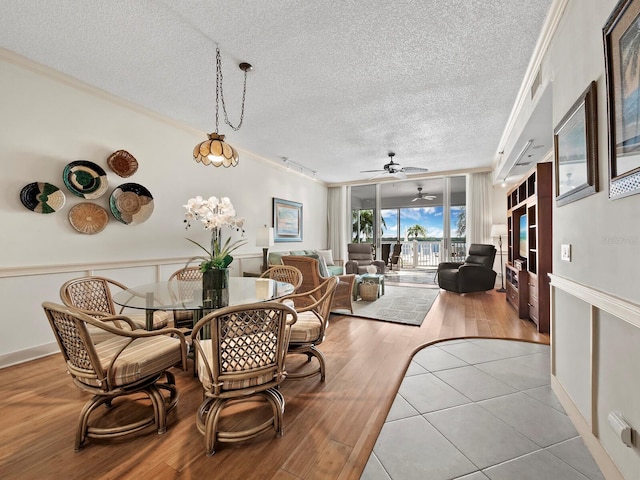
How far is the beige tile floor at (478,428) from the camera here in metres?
1.46

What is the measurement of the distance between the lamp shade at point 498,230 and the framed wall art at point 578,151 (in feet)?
14.9

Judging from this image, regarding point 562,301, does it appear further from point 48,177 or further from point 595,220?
point 48,177

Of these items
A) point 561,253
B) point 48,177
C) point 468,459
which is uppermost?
point 48,177

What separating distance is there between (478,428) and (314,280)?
7.97 ft

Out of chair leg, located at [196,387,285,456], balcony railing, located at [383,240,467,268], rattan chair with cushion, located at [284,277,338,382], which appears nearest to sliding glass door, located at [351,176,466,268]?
balcony railing, located at [383,240,467,268]

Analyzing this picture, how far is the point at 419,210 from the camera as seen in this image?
440 inches

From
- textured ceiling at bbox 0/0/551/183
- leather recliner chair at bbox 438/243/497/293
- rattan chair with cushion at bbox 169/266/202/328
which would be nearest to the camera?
textured ceiling at bbox 0/0/551/183

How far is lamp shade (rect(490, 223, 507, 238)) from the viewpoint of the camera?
6.14m

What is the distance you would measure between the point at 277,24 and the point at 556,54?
2.04m

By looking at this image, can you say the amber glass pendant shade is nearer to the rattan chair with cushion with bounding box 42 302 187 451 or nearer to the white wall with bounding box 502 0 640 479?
the rattan chair with cushion with bounding box 42 302 187 451

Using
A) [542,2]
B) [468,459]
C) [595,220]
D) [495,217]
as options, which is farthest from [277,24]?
[495,217]

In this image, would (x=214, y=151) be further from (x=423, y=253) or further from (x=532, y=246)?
(x=423, y=253)

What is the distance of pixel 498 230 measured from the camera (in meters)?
6.18

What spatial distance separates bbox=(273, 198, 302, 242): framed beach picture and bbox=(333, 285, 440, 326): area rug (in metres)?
2.28
